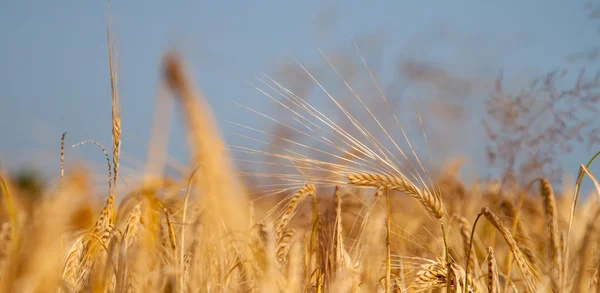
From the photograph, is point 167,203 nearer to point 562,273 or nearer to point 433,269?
point 433,269

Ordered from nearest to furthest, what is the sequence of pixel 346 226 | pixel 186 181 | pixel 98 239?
pixel 98 239
pixel 186 181
pixel 346 226

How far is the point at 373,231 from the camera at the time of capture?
2.17 meters

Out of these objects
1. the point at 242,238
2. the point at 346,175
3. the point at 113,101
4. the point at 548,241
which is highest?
the point at 113,101

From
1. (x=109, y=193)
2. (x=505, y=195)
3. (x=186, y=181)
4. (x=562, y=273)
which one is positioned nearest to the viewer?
(x=562, y=273)

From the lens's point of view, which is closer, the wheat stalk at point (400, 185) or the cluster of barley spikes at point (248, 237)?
the cluster of barley spikes at point (248, 237)

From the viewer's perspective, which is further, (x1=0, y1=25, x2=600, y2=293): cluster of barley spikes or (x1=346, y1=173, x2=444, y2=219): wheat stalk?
(x1=346, y1=173, x2=444, y2=219): wheat stalk

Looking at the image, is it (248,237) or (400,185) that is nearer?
(248,237)

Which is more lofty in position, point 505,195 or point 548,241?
point 505,195

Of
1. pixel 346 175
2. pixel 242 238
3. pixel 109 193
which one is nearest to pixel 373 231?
pixel 346 175

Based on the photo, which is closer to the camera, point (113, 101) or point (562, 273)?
point (562, 273)

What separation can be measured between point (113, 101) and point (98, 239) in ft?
1.75

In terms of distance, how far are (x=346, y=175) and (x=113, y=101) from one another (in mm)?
801

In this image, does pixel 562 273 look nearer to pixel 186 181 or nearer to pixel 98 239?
pixel 186 181

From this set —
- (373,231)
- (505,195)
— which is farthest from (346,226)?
(373,231)
